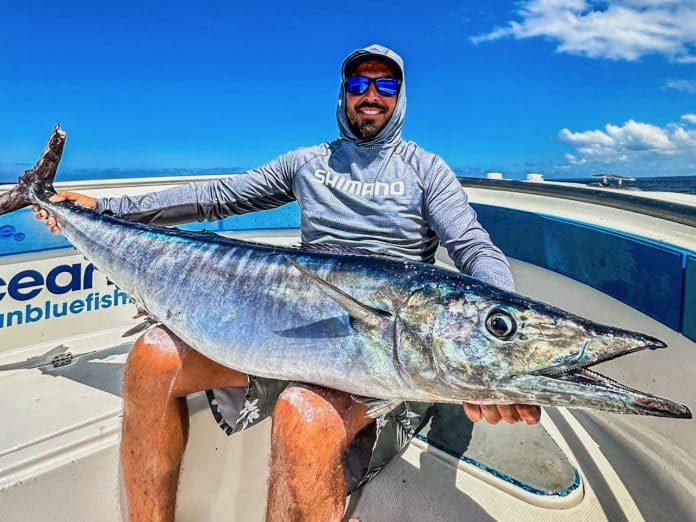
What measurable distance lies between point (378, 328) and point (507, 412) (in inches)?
14.6

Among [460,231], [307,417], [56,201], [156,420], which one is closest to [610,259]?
[460,231]

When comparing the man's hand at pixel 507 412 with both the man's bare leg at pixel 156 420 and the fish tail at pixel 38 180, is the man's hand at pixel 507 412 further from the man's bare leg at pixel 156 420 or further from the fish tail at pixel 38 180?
the fish tail at pixel 38 180

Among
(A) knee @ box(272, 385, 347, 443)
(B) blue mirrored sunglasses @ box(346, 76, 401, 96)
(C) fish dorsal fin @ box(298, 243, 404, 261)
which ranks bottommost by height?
(A) knee @ box(272, 385, 347, 443)

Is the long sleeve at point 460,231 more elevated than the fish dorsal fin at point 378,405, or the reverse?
the long sleeve at point 460,231

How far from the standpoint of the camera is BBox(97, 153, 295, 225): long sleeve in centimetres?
208

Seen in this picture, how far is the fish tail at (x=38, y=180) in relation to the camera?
227cm

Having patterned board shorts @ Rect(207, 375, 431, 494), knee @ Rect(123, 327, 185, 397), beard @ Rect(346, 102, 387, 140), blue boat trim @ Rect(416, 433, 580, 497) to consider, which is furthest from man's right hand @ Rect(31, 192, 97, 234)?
blue boat trim @ Rect(416, 433, 580, 497)

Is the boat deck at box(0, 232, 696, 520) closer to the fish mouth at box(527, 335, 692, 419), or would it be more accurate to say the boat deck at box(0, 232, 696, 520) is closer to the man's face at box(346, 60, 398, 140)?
the fish mouth at box(527, 335, 692, 419)

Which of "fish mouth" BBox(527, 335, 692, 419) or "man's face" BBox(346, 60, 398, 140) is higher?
"man's face" BBox(346, 60, 398, 140)

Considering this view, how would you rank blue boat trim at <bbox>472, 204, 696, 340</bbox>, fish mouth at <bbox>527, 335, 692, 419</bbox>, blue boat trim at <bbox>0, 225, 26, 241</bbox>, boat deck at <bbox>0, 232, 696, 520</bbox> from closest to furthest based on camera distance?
fish mouth at <bbox>527, 335, 692, 419</bbox> < boat deck at <bbox>0, 232, 696, 520</bbox> < blue boat trim at <bbox>472, 204, 696, 340</bbox> < blue boat trim at <bbox>0, 225, 26, 241</bbox>

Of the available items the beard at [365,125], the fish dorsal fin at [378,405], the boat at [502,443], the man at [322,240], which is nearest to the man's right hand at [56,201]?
the man at [322,240]

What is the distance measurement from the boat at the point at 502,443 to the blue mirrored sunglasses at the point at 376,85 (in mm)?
1204

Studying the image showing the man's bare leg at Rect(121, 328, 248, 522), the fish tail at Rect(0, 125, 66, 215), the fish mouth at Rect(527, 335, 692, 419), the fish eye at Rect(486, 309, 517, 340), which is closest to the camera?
the fish mouth at Rect(527, 335, 692, 419)

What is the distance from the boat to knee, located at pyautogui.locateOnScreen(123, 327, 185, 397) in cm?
29
